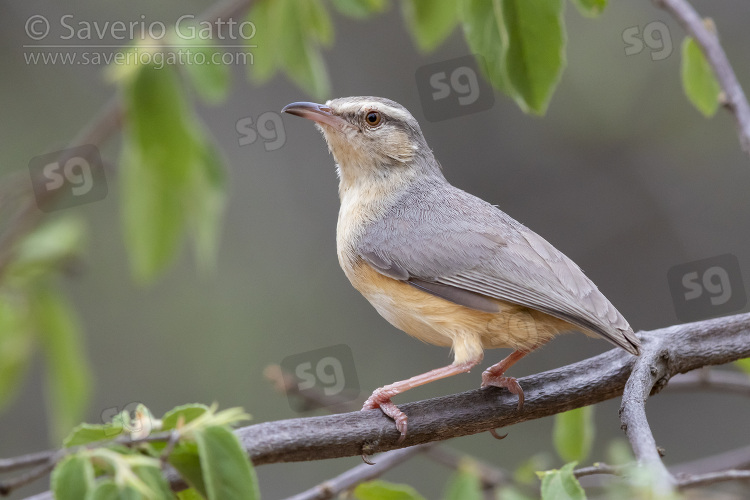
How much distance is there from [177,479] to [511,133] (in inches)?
298

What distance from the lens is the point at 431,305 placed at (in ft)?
11.0

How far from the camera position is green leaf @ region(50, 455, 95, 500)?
6.09 ft

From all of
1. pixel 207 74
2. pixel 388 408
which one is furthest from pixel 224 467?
pixel 207 74

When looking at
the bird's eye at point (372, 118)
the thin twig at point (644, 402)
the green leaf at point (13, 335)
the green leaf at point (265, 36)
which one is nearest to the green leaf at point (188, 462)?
the thin twig at point (644, 402)

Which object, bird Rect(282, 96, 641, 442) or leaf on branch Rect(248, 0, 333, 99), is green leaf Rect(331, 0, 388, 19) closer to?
leaf on branch Rect(248, 0, 333, 99)

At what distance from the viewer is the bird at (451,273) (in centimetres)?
310

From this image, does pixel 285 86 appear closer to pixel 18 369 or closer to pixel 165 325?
pixel 165 325

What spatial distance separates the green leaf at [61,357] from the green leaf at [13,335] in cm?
9

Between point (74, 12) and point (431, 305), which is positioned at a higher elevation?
point (74, 12)

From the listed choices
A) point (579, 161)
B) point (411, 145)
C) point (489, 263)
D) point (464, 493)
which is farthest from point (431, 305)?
point (579, 161)

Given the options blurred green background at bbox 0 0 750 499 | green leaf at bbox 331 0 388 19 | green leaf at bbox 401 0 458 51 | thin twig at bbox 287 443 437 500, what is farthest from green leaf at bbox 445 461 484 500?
blurred green background at bbox 0 0 750 499

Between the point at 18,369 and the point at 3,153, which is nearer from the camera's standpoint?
the point at 18,369

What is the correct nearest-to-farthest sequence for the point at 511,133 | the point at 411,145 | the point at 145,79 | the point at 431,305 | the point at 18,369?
1. the point at 145,79
2. the point at 431,305
3. the point at 18,369
4. the point at 411,145
5. the point at 511,133

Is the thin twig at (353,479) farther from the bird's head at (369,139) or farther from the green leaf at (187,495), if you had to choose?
the bird's head at (369,139)
